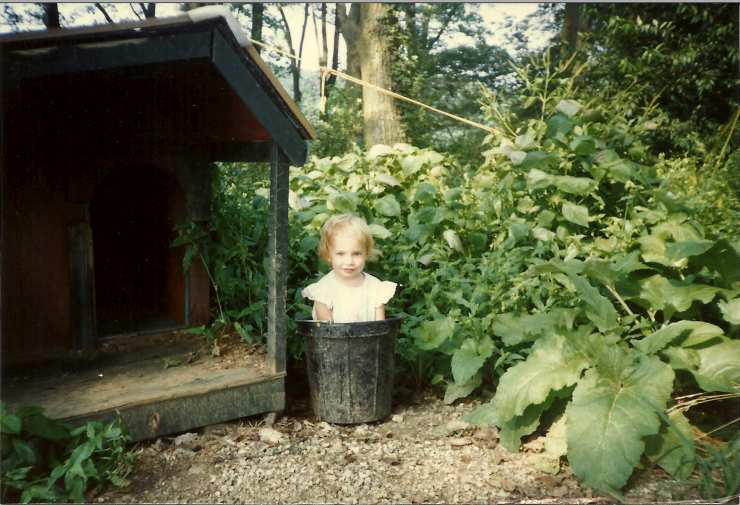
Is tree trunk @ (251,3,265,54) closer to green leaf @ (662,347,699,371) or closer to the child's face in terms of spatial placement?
the child's face

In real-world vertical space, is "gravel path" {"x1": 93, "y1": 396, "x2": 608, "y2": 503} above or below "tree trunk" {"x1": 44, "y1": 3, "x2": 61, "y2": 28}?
below

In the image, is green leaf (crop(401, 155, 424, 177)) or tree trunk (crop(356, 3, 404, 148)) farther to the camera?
tree trunk (crop(356, 3, 404, 148))

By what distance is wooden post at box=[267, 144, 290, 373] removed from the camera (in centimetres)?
324

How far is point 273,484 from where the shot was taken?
8.91 ft

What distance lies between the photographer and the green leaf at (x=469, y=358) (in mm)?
3287

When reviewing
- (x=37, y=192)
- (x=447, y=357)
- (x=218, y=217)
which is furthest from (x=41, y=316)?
(x=447, y=357)

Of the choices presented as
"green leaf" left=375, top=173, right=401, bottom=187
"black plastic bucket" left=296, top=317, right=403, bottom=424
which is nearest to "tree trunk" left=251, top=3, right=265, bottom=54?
"green leaf" left=375, top=173, right=401, bottom=187

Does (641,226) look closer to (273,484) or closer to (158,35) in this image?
(273,484)

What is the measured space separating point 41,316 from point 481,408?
8.84 feet

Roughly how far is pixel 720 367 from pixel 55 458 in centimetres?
312

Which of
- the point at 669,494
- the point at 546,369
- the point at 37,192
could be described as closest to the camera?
the point at 669,494

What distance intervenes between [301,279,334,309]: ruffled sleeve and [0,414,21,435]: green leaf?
1553 mm

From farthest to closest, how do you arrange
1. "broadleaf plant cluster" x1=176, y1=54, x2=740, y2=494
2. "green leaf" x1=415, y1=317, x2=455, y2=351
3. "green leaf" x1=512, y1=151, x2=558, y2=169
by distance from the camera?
"green leaf" x1=512, y1=151, x2=558, y2=169 → "green leaf" x1=415, y1=317, x2=455, y2=351 → "broadleaf plant cluster" x1=176, y1=54, x2=740, y2=494

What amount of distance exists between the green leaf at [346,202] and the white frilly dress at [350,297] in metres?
1.12
